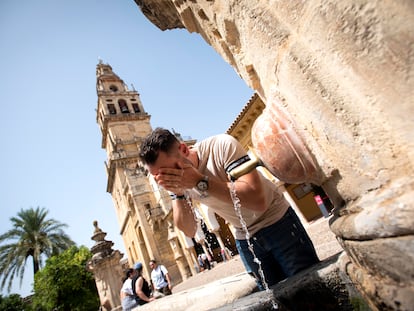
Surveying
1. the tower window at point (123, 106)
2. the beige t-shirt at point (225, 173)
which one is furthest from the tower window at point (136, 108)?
the beige t-shirt at point (225, 173)

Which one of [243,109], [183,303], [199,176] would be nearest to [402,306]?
[199,176]

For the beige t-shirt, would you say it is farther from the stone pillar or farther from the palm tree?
the palm tree

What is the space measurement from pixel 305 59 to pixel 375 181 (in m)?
0.48

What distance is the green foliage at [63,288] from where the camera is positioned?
18703 mm

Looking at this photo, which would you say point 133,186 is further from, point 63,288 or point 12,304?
point 12,304

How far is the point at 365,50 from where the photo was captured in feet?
2.37

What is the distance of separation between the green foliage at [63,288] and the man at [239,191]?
22.6 m

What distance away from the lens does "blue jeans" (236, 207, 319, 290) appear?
1.62 metres

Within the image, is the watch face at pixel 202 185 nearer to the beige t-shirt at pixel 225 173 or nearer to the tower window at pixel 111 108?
the beige t-shirt at pixel 225 173

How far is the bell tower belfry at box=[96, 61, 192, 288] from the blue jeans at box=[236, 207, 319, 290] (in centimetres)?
1960

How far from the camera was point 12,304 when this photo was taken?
19.1 meters

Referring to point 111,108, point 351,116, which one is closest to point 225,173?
point 351,116

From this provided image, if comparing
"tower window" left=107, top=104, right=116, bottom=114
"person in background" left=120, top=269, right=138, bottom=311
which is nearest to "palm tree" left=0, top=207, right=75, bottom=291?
"tower window" left=107, top=104, right=116, bottom=114

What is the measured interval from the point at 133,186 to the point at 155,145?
24.9 metres
